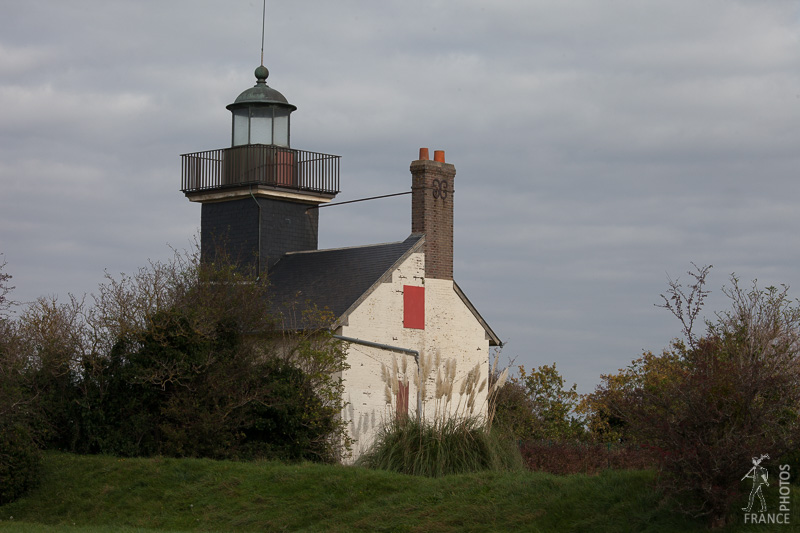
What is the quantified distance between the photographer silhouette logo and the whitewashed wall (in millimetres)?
9728

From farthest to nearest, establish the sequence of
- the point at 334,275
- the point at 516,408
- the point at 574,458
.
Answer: the point at 516,408 → the point at 334,275 → the point at 574,458

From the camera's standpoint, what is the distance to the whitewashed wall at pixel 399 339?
70.3 ft

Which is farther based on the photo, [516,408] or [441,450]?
[516,408]

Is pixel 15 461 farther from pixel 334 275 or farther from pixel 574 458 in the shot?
pixel 574 458

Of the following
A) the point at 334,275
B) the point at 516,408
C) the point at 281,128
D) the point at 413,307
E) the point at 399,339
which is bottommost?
the point at 516,408

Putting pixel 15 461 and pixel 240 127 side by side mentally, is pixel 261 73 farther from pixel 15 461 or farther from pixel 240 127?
pixel 15 461

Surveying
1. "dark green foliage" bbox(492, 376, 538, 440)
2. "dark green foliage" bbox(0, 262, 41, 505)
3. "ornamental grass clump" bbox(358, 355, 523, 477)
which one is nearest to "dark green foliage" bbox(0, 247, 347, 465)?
"dark green foliage" bbox(0, 262, 41, 505)

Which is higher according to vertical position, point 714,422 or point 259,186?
point 259,186

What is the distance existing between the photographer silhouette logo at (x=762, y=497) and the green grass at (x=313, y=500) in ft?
0.39

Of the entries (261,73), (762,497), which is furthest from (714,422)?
(261,73)

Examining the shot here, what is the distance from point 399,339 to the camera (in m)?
22.6

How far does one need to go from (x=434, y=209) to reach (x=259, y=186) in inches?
195

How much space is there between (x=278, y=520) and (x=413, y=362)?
9114mm

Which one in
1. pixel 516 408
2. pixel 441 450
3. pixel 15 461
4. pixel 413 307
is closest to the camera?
pixel 441 450
